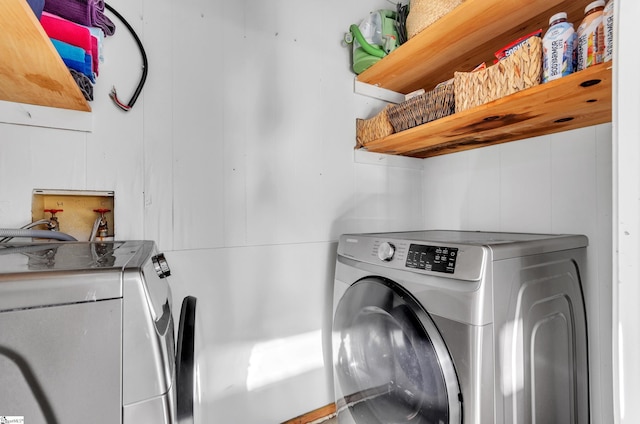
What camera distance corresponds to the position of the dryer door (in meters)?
0.84

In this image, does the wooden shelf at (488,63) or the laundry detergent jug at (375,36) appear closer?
the wooden shelf at (488,63)

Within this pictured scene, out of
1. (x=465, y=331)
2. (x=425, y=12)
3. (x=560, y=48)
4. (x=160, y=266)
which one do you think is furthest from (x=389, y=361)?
(x=425, y=12)

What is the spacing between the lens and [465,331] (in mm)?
782

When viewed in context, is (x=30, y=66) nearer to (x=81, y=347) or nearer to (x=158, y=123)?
(x=158, y=123)

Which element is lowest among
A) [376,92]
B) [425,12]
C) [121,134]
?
[121,134]

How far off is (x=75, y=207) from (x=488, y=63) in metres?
1.79

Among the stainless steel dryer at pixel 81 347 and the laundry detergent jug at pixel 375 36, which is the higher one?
the laundry detergent jug at pixel 375 36

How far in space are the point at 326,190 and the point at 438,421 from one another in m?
1.00

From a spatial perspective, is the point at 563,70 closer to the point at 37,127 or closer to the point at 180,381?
the point at 180,381

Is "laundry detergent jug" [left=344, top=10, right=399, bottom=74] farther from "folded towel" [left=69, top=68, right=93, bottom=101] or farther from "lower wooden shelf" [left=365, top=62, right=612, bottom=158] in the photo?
"folded towel" [left=69, top=68, right=93, bottom=101]

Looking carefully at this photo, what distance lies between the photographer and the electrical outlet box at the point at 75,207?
37.6 inches

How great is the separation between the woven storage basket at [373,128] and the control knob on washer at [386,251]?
1.94 feet

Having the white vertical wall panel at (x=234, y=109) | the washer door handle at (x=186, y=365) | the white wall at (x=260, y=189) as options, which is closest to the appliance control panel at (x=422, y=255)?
the white wall at (x=260, y=189)

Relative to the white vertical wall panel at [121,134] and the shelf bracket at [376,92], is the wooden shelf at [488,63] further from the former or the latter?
the white vertical wall panel at [121,134]
